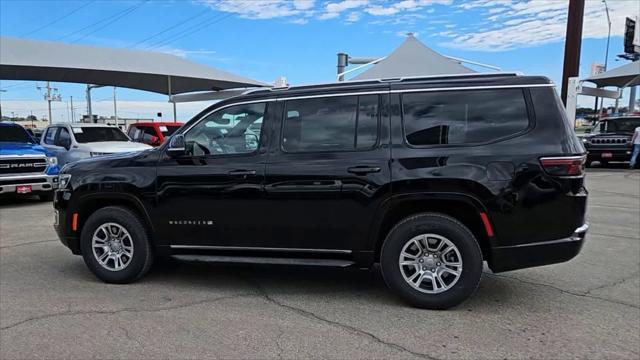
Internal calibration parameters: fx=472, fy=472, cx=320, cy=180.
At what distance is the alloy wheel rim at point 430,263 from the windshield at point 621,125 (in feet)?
58.2

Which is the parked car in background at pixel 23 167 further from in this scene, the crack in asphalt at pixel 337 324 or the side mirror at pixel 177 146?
the crack in asphalt at pixel 337 324

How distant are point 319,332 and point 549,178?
227 centimetres

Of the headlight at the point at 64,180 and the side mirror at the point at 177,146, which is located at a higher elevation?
the side mirror at the point at 177,146

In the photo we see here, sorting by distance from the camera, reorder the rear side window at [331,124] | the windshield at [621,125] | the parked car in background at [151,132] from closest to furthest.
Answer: the rear side window at [331,124] < the parked car in background at [151,132] < the windshield at [621,125]

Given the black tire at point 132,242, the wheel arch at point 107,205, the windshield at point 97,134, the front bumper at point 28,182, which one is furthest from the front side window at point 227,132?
the windshield at point 97,134

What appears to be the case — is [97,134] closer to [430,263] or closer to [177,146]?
[177,146]

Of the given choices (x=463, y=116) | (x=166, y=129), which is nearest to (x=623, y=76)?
(x=166, y=129)

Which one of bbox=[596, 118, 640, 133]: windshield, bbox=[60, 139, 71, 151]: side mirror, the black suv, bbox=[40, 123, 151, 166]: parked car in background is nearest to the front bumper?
bbox=[40, 123, 151, 166]: parked car in background

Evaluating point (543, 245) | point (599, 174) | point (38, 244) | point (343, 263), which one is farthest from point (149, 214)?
point (599, 174)

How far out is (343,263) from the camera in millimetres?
4305

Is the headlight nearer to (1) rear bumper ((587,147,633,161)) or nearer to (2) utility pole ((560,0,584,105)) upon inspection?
(2) utility pole ((560,0,584,105))

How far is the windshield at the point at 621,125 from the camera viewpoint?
18.1 meters

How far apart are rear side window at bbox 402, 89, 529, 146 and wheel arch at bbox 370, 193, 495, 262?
486 mm

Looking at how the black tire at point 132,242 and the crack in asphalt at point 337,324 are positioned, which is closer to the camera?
the crack in asphalt at point 337,324
